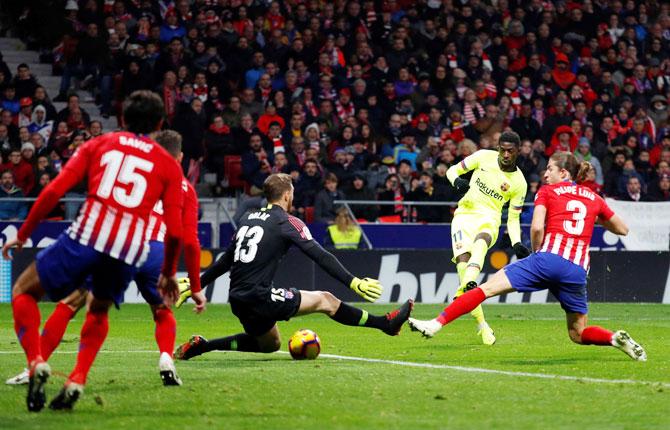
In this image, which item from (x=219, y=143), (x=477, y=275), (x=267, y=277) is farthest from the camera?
(x=219, y=143)

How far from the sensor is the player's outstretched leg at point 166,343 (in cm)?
866

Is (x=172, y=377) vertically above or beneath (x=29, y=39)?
beneath

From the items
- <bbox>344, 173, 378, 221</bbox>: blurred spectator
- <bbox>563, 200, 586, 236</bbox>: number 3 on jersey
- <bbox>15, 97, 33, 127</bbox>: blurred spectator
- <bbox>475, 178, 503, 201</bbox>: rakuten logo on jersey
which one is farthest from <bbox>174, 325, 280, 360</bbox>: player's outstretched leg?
<bbox>15, 97, 33, 127</bbox>: blurred spectator

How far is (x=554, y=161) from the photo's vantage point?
Answer: 35.4 ft

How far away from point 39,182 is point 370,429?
1427 centimetres

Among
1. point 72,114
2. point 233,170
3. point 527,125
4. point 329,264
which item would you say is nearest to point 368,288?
point 329,264

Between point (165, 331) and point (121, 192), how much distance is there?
5.80 feet

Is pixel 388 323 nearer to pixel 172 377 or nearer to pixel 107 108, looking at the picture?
pixel 172 377

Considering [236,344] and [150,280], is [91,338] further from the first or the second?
[236,344]

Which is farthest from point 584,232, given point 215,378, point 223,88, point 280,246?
point 223,88

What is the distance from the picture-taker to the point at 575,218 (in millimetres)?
10734

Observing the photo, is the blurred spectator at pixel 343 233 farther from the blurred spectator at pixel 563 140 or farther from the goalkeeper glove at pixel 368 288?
the goalkeeper glove at pixel 368 288

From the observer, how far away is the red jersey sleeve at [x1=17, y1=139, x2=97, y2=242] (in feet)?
23.5

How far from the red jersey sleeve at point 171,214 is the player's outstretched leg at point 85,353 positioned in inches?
21.5
